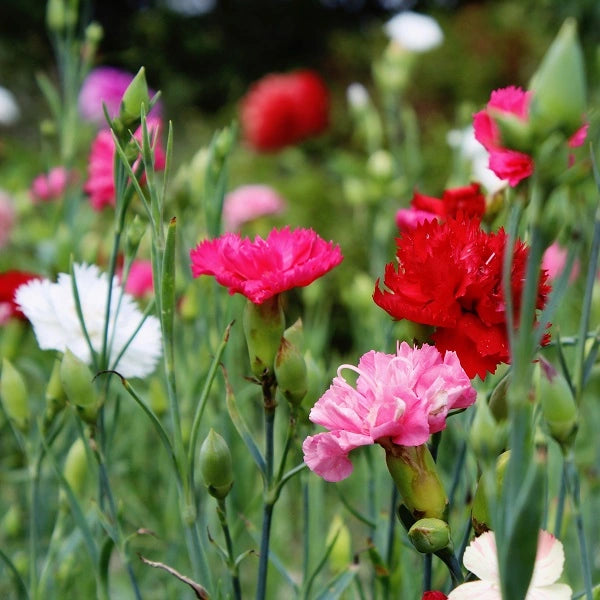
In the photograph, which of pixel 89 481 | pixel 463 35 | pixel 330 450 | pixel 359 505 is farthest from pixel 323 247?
pixel 463 35

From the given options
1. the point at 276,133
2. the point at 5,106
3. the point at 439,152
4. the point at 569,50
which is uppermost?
the point at 276,133

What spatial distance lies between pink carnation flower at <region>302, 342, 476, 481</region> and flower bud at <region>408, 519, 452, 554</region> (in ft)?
0.11

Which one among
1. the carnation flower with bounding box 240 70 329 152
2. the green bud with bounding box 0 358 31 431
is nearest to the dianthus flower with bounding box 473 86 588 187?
the green bud with bounding box 0 358 31 431

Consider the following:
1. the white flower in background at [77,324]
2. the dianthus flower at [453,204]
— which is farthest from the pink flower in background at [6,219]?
the dianthus flower at [453,204]

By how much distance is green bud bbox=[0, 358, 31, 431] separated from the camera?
57 centimetres

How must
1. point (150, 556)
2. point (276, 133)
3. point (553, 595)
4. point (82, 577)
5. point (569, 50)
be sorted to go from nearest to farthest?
A: 1. point (569, 50)
2. point (553, 595)
3. point (82, 577)
4. point (150, 556)
5. point (276, 133)

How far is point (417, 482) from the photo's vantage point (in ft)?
1.27

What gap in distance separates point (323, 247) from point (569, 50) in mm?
202

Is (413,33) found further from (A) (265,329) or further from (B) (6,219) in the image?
(A) (265,329)

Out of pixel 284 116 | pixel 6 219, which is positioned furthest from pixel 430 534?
pixel 284 116

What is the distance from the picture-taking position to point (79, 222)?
3.60ft

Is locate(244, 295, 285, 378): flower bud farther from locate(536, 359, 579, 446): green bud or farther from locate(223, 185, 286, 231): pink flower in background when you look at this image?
locate(223, 185, 286, 231): pink flower in background

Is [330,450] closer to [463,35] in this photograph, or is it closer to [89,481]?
[89,481]

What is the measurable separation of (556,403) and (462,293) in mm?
66
